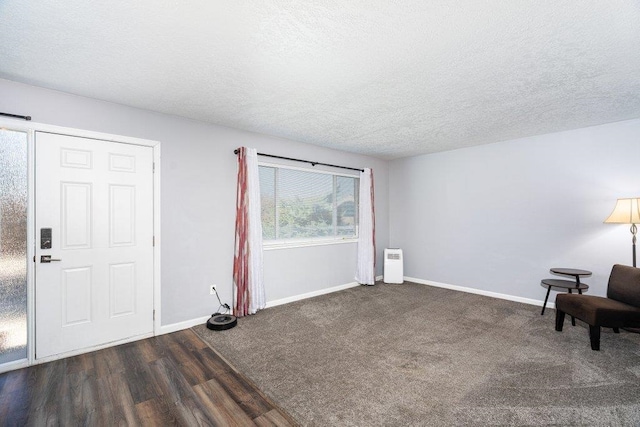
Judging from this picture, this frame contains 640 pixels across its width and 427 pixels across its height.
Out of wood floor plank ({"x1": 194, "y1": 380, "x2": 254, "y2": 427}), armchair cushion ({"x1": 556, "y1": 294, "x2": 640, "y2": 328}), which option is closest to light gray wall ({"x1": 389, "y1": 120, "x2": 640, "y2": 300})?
armchair cushion ({"x1": 556, "y1": 294, "x2": 640, "y2": 328})

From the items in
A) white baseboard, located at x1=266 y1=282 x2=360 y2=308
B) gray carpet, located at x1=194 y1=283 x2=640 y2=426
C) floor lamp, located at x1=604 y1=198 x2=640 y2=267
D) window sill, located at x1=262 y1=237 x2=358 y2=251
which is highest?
floor lamp, located at x1=604 y1=198 x2=640 y2=267

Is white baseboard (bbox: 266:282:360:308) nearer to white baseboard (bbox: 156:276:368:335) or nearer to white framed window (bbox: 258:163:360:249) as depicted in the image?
white baseboard (bbox: 156:276:368:335)

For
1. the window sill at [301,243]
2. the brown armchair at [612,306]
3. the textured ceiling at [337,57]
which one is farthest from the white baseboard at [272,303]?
the brown armchair at [612,306]

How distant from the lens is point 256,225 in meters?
3.81

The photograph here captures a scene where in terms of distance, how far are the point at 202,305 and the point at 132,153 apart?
1.95 m

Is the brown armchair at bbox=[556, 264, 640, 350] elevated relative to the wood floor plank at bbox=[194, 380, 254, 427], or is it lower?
elevated

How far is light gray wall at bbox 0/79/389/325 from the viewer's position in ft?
9.16

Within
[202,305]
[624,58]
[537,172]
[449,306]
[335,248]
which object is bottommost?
[449,306]

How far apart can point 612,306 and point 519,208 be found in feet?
6.38

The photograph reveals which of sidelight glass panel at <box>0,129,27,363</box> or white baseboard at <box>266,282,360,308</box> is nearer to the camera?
sidelight glass panel at <box>0,129,27,363</box>

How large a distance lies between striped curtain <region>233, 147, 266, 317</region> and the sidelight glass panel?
1971mm

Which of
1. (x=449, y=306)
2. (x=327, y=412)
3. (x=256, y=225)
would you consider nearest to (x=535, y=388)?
(x=327, y=412)

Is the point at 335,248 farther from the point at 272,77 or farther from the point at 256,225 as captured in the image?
the point at 272,77

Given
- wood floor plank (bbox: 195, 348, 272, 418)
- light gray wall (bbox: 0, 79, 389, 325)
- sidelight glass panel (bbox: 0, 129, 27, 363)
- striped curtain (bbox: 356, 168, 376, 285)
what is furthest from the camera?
striped curtain (bbox: 356, 168, 376, 285)
